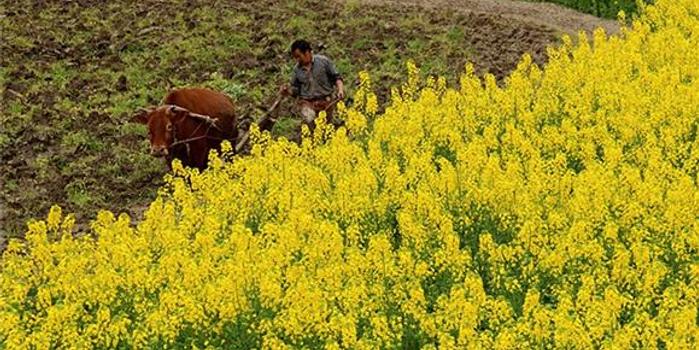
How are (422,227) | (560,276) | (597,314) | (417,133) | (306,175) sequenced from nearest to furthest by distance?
(597,314) → (560,276) → (422,227) → (306,175) → (417,133)

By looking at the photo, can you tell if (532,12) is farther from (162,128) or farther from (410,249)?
(410,249)

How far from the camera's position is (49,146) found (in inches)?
655

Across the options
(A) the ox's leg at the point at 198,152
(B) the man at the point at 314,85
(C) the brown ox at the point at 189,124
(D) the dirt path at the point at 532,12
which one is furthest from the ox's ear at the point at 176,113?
(D) the dirt path at the point at 532,12

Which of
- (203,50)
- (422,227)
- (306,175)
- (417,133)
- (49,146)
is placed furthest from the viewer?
(203,50)

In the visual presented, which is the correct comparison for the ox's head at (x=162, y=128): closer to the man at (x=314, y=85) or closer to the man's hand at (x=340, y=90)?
the man at (x=314, y=85)

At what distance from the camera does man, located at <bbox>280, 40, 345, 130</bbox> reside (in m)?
14.5

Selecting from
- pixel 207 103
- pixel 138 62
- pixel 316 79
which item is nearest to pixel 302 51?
pixel 316 79

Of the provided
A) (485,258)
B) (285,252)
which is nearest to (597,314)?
(485,258)

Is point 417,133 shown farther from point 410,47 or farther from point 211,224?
point 410,47

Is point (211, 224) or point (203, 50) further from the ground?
point (211, 224)

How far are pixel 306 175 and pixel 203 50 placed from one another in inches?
448

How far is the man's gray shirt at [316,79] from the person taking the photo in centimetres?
1448

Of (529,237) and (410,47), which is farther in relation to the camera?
(410,47)

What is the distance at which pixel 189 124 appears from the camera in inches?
546
